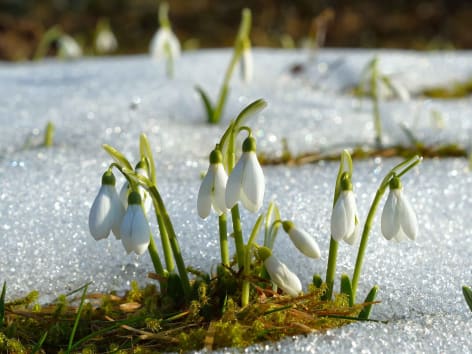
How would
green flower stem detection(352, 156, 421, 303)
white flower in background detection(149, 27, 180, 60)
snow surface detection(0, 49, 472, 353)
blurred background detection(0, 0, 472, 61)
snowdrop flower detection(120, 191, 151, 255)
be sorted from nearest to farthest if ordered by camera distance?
snowdrop flower detection(120, 191, 151, 255) < green flower stem detection(352, 156, 421, 303) < snow surface detection(0, 49, 472, 353) < white flower in background detection(149, 27, 180, 60) < blurred background detection(0, 0, 472, 61)

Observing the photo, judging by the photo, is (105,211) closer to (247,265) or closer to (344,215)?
(247,265)

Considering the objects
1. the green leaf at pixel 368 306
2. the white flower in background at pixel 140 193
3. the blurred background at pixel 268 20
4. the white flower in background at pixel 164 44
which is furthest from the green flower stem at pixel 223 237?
the blurred background at pixel 268 20

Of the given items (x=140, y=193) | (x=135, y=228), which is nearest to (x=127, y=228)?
(x=135, y=228)

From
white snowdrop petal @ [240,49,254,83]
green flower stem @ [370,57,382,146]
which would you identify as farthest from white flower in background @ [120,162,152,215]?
green flower stem @ [370,57,382,146]

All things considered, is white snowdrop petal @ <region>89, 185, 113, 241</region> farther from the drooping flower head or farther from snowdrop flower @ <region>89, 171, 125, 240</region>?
the drooping flower head

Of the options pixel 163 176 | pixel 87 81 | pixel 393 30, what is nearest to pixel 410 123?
pixel 163 176

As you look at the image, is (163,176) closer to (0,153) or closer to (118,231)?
(0,153)

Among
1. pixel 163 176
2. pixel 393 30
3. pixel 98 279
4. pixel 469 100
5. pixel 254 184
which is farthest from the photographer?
pixel 393 30
